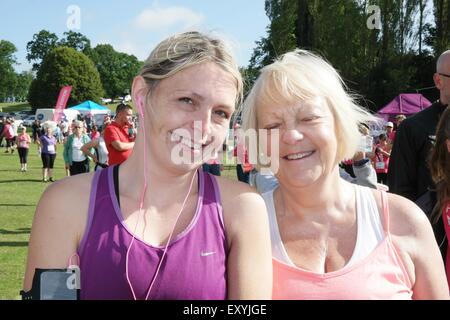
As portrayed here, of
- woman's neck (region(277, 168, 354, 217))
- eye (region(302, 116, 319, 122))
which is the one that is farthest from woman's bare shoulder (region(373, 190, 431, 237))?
eye (region(302, 116, 319, 122))

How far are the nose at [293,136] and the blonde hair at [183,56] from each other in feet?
1.01

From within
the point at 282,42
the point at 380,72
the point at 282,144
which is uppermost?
the point at 282,42

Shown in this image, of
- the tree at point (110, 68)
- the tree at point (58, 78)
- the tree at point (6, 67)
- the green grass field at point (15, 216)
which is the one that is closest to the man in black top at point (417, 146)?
the green grass field at point (15, 216)

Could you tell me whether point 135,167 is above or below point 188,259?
above

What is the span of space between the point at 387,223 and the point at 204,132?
0.79m

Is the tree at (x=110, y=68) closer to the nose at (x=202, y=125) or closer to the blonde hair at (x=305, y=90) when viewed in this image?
the blonde hair at (x=305, y=90)

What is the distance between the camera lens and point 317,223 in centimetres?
200

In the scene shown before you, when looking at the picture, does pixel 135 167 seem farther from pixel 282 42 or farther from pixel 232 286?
pixel 282 42

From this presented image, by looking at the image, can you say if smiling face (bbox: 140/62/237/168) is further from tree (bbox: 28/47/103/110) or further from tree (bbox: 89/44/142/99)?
tree (bbox: 89/44/142/99)

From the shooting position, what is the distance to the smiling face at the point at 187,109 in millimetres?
1615

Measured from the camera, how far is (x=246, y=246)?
165 centimetres

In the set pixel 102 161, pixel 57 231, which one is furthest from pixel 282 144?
pixel 102 161
